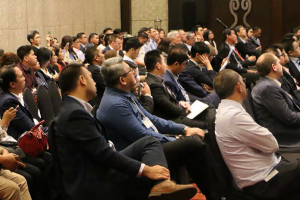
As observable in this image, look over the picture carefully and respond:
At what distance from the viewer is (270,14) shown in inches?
574

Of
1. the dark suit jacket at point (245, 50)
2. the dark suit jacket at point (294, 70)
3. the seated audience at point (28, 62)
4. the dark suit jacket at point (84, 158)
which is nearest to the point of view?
the dark suit jacket at point (84, 158)

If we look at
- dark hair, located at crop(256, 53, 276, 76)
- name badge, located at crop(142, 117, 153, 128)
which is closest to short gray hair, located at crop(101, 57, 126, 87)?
name badge, located at crop(142, 117, 153, 128)

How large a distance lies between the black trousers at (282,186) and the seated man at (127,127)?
0.46m

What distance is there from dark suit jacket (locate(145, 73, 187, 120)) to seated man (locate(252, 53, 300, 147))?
0.75 meters

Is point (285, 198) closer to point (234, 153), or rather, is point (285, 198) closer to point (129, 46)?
point (234, 153)

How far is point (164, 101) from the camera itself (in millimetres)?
4297

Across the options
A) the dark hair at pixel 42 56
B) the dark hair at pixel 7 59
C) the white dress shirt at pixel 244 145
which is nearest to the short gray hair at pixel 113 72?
the white dress shirt at pixel 244 145

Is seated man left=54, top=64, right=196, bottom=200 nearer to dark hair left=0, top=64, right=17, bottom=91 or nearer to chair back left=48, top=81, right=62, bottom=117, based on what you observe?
dark hair left=0, top=64, right=17, bottom=91

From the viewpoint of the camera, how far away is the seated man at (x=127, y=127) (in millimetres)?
3281

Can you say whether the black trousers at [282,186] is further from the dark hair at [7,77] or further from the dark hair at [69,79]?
the dark hair at [7,77]

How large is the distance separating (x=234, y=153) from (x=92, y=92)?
954mm

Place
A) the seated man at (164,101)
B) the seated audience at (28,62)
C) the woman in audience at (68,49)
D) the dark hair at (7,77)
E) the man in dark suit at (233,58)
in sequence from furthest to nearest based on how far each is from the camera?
the woman in audience at (68,49)
the man in dark suit at (233,58)
the seated audience at (28,62)
the seated man at (164,101)
the dark hair at (7,77)

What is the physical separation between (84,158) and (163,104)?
1762mm

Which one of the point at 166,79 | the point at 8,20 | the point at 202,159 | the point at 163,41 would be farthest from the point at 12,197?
the point at 8,20
